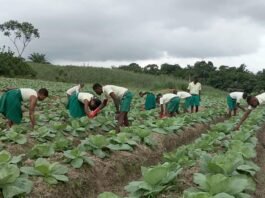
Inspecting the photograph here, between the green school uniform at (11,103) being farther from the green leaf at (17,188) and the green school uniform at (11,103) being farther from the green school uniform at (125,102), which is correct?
the green leaf at (17,188)

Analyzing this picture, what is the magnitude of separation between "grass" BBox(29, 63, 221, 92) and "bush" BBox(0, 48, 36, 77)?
3.35 metres

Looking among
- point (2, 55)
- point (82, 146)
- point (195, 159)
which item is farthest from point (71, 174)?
point (2, 55)

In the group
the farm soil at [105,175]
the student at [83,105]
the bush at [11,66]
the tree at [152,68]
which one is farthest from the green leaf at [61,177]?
the tree at [152,68]

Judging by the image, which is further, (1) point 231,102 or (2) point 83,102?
(1) point 231,102

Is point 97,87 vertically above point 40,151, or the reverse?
point 97,87

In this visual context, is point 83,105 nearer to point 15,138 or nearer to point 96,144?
point 15,138

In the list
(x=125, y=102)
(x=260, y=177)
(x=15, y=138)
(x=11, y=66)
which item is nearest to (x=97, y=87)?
(x=125, y=102)

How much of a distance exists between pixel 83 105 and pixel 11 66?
27.1 meters

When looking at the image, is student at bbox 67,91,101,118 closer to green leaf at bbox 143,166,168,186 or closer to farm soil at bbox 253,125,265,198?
farm soil at bbox 253,125,265,198

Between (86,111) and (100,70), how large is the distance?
1320 inches

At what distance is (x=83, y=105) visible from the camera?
32.8 feet

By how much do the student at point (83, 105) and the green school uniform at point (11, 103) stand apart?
129 centimetres

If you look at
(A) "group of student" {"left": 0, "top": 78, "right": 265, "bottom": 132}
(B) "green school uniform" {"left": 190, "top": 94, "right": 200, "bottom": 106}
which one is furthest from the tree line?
(A) "group of student" {"left": 0, "top": 78, "right": 265, "bottom": 132}

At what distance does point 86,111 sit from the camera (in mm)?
9508
